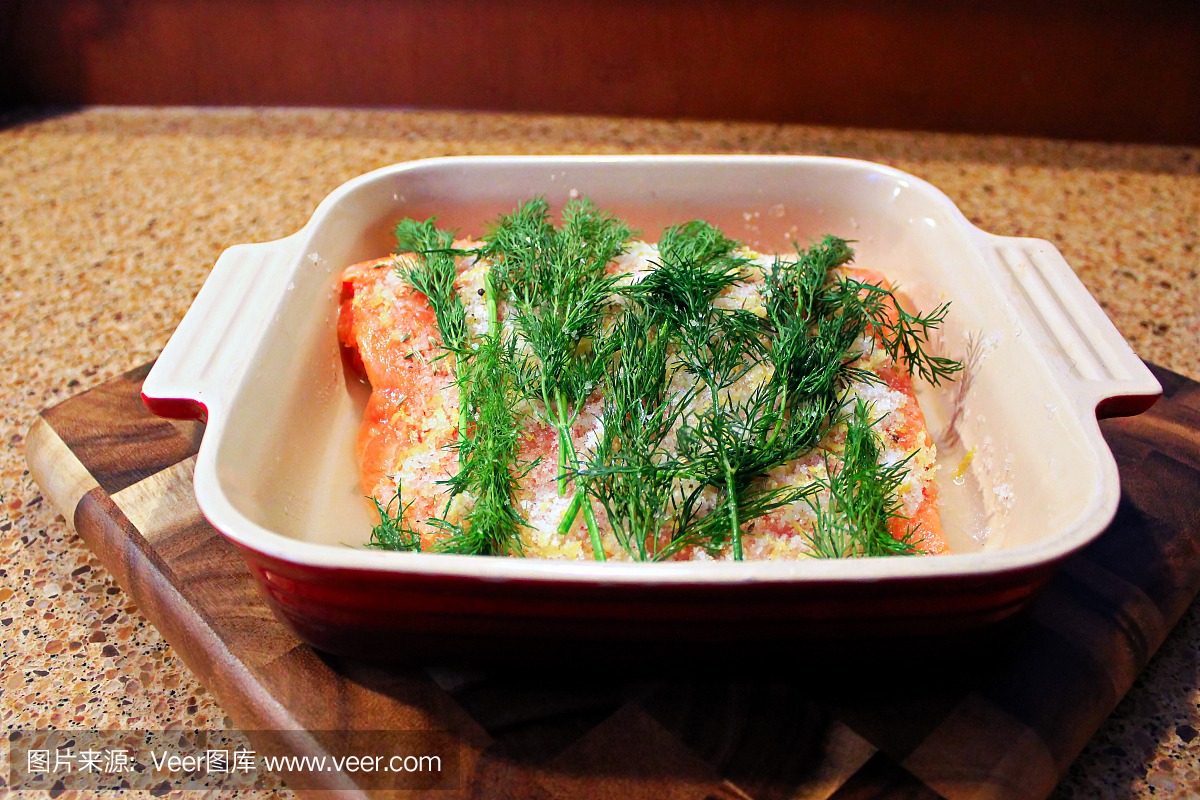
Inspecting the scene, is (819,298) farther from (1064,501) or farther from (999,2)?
(999,2)

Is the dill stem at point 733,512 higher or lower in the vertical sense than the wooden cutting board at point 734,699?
higher

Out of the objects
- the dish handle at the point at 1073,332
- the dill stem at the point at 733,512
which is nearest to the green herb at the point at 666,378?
the dill stem at the point at 733,512

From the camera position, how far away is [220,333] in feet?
2.71

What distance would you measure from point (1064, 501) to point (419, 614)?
0.57 metres

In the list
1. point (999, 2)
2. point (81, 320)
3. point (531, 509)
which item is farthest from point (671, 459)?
point (999, 2)

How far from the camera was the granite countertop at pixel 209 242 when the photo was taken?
804 millimetres

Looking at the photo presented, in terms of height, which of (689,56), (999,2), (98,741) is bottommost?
(98,741)

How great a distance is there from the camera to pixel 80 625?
875 mm

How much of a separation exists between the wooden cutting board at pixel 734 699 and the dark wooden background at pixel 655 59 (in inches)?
49.5

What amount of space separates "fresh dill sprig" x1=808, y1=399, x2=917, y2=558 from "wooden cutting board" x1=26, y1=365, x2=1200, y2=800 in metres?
0.11

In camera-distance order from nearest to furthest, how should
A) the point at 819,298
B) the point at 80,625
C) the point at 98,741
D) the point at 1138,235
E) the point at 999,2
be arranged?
the point at 98,741 → the point at 80,625 → the point at 819,298 → the point at 1138,235 → the point at 999,2

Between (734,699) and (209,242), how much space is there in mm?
1283

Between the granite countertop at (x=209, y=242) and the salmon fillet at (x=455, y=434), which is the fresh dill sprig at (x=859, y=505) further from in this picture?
the granite countertop at (x=209, y=242)

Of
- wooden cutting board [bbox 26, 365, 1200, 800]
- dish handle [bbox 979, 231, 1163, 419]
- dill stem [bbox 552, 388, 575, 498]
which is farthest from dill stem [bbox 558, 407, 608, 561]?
dish handle [bbox 979, 231, 1163, 419]
